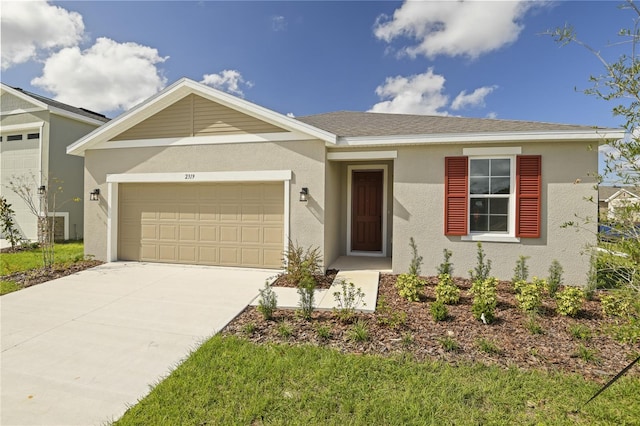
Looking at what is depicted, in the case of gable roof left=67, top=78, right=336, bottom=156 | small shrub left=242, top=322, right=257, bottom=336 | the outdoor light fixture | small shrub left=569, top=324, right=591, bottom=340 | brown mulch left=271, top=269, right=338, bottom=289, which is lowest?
small shrub left=242, top=322, right=257, bottom=336

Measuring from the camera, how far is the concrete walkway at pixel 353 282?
5.23 meters

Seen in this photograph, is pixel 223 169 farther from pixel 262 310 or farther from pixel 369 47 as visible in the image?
pixel 369 47

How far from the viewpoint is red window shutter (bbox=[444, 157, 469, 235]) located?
6.79 metres

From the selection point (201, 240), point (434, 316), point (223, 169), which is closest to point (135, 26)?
point (223, 169)

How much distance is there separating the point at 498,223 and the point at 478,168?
1398 mm

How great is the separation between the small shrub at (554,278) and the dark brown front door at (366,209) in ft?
13.9

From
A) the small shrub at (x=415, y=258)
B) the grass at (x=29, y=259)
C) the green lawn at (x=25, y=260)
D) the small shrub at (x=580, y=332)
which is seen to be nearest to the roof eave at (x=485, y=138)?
the small shrub at (x=415, y=258)

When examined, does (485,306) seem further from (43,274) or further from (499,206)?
(43,274)

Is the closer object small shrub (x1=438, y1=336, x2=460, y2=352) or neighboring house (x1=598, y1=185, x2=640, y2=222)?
neighboring house (x1=598, y1=185, x2=640, y2=222)

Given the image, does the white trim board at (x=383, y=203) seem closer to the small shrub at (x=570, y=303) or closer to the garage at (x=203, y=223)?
the garage at (x=203, y=223)

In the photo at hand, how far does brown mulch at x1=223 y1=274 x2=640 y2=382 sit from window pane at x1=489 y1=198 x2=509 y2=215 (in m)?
2.30

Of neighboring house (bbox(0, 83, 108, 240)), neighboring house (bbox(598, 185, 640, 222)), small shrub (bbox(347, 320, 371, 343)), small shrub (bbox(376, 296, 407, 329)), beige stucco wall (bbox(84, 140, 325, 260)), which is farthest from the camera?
neighboring house (bbox(0, 83, 108, 240))

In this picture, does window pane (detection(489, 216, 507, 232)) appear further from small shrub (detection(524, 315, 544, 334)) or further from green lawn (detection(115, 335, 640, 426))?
green lawn (detection(115, 335, 640, 426))

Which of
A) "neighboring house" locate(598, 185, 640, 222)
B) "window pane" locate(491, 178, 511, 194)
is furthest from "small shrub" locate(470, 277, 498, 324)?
"window pane" locate(491, 178, 511, 194)
